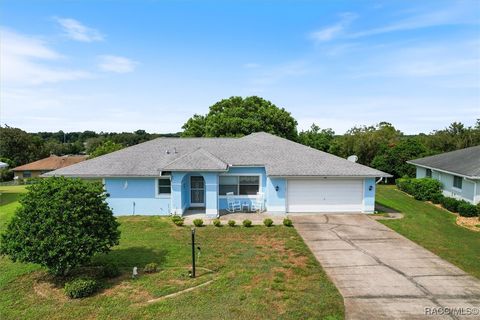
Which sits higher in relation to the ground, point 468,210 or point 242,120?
point 242,120

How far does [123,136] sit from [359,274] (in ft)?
317

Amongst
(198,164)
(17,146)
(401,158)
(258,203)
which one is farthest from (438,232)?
(17,146)

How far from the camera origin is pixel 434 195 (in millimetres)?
22516

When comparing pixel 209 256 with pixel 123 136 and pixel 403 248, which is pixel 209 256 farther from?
pixel 123 136

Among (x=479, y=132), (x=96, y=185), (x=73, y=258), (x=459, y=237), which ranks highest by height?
(x=479, y=132)

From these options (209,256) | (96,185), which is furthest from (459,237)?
(96,185)

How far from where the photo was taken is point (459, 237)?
568 inches

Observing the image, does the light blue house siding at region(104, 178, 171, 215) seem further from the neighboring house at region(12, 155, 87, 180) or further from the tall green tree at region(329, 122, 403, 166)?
the neighboring house at region(12, 155, 87, 180)

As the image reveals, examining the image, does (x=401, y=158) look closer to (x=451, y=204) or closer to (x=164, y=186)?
(x=451, y=204)

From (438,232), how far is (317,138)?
27.3 meters

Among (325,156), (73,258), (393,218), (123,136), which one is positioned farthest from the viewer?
(123,136)

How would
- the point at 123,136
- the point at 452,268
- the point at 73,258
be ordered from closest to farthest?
the point at 73,258
the point at 452,268
the point at 123,136

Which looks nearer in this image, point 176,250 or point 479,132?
point 176,250

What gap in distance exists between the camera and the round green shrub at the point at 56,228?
847 centimetres
